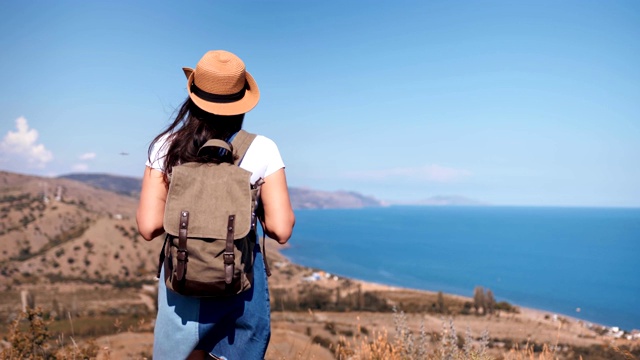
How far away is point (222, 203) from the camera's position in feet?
6.12

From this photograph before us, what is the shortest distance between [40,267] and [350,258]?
2725 inches

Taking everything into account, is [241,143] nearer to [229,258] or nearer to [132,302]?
[229,258]

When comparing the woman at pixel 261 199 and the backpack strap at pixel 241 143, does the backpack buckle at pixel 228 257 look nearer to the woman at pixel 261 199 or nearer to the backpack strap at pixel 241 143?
the woman at pixel 261 199

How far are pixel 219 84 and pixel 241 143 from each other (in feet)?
0.94

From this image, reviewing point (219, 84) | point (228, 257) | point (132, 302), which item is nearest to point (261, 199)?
point (228, 257)

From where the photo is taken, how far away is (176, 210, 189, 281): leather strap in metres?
1.78

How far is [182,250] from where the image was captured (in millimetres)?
1804

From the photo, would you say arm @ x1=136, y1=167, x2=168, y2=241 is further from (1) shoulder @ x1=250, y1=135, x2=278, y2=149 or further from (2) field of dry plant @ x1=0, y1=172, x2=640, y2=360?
(2) field of dry plant @ x1=0, y1=172, x2=640, y2=360

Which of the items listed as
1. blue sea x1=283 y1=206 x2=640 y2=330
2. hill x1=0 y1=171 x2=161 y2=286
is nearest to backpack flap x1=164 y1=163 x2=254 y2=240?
hill x1=0 y1=171 x2=161 y2=286

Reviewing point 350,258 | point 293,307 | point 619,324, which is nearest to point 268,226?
point 293,307

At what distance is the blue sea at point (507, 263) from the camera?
225ft

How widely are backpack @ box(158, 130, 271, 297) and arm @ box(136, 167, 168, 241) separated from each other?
12 cm

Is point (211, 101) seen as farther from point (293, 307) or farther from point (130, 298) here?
point (130, 298)

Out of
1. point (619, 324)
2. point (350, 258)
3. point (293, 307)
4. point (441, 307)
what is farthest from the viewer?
point (350, 258)
